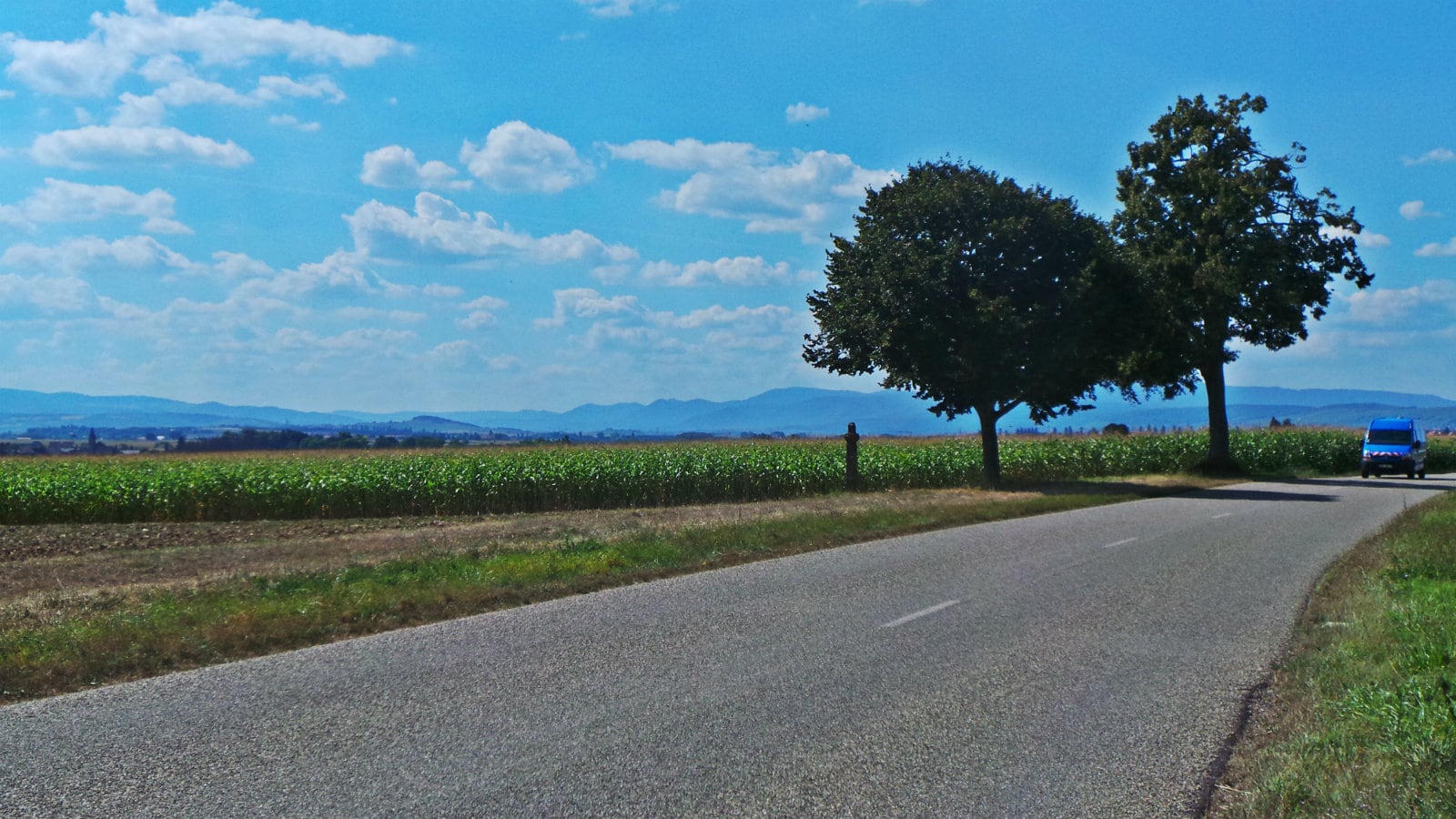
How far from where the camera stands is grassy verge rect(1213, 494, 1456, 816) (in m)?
5.72

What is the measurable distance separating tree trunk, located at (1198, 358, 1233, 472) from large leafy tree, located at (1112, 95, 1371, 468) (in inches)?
31.3

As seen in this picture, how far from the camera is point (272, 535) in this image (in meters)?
24.7

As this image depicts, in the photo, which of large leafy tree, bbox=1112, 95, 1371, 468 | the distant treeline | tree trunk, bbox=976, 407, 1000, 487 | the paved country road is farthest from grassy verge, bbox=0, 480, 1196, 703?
the distant treeline

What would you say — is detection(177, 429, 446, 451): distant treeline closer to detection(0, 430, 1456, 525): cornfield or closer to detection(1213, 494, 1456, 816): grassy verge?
detection(0, 430, 1456, 525): cornfield

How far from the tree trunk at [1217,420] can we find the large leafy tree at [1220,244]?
2.61 ft

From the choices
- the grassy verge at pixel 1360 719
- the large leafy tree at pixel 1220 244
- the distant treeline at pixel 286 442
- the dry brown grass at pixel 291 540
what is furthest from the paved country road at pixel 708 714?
the distant treeline at pixel 286 442

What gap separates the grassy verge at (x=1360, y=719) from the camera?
572 cm

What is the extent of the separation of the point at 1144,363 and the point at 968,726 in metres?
40.1

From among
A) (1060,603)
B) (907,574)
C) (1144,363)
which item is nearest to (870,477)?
(1144,363)

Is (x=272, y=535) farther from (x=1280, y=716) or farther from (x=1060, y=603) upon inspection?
(x=1280, y=716)

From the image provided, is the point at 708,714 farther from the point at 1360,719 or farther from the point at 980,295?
the point at 980,295

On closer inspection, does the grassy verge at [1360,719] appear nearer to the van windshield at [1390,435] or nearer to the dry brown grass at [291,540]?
the dry brown grass at [291,540]

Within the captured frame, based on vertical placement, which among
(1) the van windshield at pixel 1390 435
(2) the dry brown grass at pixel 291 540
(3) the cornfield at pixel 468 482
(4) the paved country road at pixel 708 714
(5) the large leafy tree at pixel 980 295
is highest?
(5) the large leafy tree at pixel 980 295

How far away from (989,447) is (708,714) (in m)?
29.7
